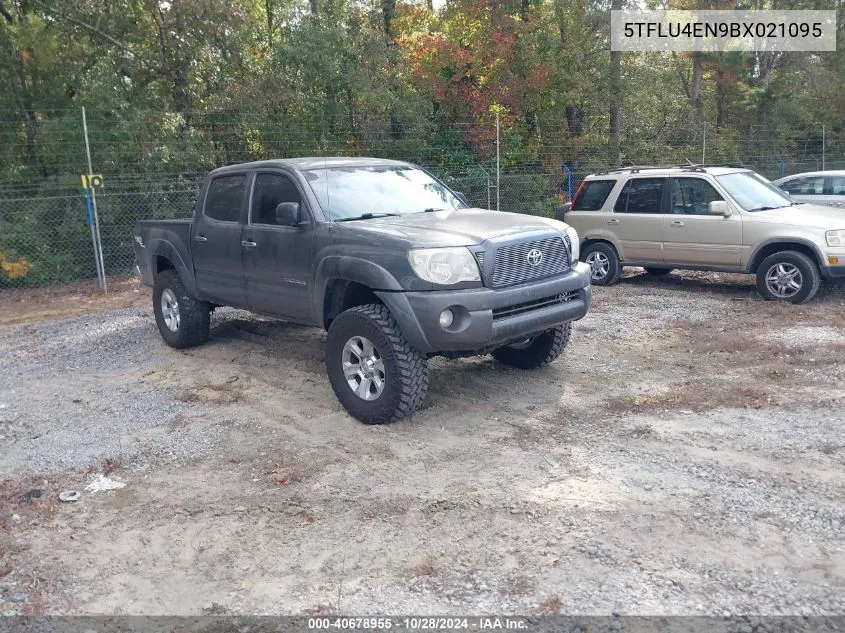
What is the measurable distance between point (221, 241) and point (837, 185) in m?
10.7

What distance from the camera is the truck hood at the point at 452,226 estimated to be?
592cm

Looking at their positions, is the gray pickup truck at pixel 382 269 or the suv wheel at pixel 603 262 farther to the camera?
the suv wheel at pixel 603 262

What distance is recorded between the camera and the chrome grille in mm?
5952

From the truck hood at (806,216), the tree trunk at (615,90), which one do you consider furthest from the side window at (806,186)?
the tree trunk at (615,90)

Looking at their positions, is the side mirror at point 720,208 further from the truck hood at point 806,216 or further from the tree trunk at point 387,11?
the tree trunk at point 387,11

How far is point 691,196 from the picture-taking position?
1080cm

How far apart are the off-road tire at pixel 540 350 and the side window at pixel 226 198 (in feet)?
9.33

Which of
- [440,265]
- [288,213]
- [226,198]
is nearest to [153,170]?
[226,198]

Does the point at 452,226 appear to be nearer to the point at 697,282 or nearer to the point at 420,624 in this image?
the point at 420,624

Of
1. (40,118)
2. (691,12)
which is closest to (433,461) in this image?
(40,118)

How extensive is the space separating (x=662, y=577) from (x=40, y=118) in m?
14.1

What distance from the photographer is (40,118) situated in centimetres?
1438

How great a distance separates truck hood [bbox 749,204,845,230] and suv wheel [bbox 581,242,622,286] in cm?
212

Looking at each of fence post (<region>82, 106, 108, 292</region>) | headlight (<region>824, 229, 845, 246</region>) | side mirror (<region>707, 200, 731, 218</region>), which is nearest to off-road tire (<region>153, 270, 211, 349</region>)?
fence post (<region>82, 106, 108, 292</region>)
